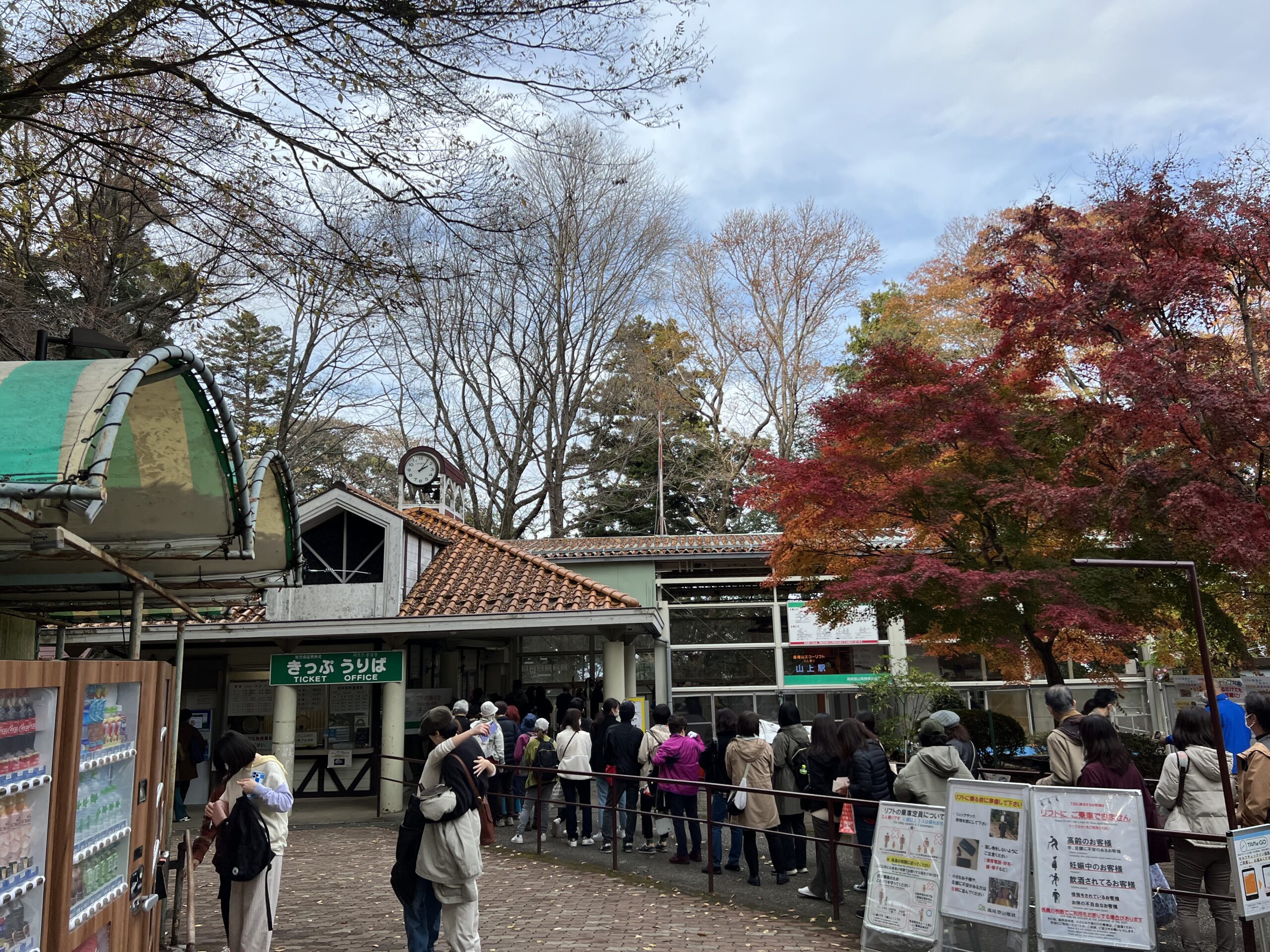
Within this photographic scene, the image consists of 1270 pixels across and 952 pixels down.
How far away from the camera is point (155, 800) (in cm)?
526

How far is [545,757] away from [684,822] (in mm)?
2293

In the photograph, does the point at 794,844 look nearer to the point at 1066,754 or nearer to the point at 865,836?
the point at 865,836

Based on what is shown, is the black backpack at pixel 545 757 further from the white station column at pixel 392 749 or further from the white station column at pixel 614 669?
the white station column at pixel 392 749

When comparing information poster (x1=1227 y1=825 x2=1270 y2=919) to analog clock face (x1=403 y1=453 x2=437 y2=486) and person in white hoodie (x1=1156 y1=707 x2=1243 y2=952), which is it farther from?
analog clock face (x1=403 y1=453 x2=437 y2=486)

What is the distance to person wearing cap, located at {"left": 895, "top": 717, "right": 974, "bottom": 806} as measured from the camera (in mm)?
6684

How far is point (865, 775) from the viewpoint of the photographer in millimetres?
7438

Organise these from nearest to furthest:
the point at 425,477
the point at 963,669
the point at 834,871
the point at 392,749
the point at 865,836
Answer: the point at 834,871 → the point at 865,836 → the point at 392,749 → the point at 425,477 → the point at 963,669

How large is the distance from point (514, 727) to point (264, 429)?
991cm

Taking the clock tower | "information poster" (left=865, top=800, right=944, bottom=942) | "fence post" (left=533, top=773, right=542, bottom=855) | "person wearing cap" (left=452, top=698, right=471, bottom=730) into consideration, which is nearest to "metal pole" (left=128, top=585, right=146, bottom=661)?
"person wearing cap" (left=452, top=698, right=471, bottom=730)

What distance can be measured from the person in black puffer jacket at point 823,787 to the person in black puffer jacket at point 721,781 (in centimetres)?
94

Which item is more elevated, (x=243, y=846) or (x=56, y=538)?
(x=56, y=538)

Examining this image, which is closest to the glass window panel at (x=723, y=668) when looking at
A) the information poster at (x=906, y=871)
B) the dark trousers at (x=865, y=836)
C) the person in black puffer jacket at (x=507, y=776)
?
the person in black puffer jacket at (x=507, y=776)

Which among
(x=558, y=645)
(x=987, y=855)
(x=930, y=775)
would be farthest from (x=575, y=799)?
(x=558, y=645)

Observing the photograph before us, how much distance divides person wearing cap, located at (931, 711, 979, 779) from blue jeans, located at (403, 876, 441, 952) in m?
4.07
